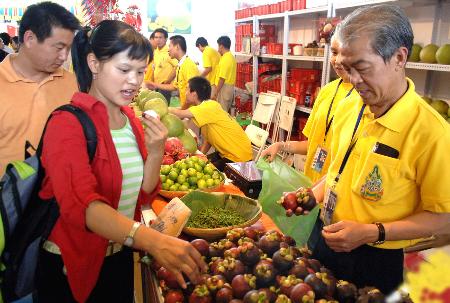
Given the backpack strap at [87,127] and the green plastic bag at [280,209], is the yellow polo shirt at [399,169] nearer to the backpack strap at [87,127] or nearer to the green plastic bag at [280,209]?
the green plastic bag at [280,209]

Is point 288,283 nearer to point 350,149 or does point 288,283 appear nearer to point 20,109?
point 350,149

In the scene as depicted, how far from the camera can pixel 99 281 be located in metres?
1.49

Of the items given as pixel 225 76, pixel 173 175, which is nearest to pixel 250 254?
pixel 173 175

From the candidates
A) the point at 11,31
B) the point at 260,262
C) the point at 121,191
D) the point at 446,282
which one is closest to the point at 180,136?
the point at 121,191

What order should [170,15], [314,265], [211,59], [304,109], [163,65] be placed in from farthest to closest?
[170,15] → [211,59] → [163,65] → [304,109] → [314,265]

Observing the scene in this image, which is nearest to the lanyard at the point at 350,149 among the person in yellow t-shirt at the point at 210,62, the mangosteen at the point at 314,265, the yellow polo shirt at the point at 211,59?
the mangosteen at the point at 314,265

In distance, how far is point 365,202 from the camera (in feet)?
4.72

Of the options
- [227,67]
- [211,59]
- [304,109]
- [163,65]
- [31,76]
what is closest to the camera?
[31,76]

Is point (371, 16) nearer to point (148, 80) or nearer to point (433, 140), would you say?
point (433, 140)

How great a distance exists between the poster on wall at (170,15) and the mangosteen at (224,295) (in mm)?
9331

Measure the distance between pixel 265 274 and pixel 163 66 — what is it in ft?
20.8

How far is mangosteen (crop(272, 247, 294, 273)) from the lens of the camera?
1.24m

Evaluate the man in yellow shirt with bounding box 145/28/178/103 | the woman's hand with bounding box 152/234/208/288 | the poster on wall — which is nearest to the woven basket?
the woman's hand with bounding box 152/234/208/288

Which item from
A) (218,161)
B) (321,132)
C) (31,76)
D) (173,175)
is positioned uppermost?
(31,76)
